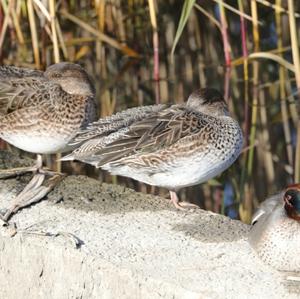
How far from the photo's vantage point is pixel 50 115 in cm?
583

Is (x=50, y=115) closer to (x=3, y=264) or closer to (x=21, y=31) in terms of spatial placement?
(x=3, y=264)

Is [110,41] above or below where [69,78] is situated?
below

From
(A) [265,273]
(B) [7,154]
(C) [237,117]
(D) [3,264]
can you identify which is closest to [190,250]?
(A) [265,273]

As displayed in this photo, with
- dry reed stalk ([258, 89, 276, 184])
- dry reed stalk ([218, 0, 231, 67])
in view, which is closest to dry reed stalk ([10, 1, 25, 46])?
dry reed stalk ([218, 0, 231, 67])

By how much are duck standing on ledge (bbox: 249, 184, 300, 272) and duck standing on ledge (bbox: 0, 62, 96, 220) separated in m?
1.75

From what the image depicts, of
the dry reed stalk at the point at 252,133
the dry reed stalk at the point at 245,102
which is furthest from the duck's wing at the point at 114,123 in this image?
the dry reed stalk at the point at 245,102

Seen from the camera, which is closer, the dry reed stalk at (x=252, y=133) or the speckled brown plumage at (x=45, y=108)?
the speckled brown plumage at (x=45, y=108)

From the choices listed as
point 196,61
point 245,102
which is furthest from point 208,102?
point 196,61

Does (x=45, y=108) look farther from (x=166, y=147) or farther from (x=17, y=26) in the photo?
(x=17, y=26)

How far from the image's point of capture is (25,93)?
590 cm

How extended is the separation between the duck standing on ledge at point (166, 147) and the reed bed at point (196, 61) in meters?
1.10

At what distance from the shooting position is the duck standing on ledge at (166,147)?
16.8ft

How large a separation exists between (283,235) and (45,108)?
2.03 m

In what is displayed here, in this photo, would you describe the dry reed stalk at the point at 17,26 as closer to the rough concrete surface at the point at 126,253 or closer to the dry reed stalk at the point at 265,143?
the dry reed stalk at the point at 265,143
